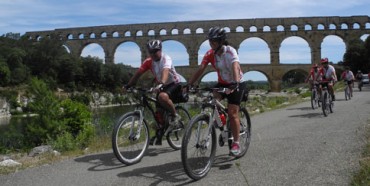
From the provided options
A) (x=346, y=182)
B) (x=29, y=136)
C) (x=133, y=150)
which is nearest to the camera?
(x=346, y=182)

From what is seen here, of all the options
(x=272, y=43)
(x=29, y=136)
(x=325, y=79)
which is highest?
(x=272, y=43)

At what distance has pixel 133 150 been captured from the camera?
5168mm

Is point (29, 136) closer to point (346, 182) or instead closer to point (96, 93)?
point (346, 182)

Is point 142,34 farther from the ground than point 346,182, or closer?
farther from the ground

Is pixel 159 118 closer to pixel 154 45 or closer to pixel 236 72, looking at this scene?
pixel 154 45

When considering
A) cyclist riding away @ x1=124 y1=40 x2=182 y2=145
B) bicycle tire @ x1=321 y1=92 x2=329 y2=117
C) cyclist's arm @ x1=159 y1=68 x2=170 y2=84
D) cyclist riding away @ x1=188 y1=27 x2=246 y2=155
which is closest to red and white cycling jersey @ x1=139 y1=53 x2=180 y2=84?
cyclist riding away @ x1=124 y1=40 x2=182 y2=145

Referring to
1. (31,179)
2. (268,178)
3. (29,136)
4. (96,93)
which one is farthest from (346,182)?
(96,93)

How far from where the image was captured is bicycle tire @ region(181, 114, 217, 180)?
396 centimetres

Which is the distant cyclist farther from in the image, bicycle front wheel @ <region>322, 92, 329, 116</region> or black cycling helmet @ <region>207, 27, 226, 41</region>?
black cycling helmet @ <region>207, 27, 226, 41</region>

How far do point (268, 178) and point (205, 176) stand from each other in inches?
24.5

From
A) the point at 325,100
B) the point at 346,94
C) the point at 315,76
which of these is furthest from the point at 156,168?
the point at 346,94

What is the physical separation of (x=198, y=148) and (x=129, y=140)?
3.81 ft

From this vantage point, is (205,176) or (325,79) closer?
(205,176)

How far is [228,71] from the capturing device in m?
4.87
